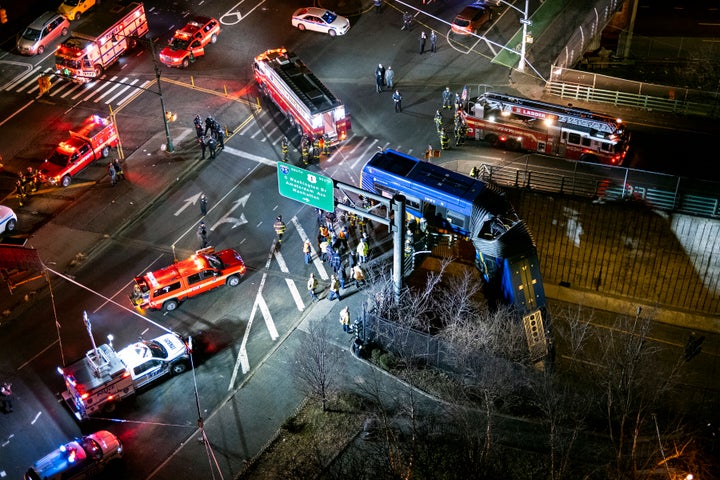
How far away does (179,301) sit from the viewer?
43.7m

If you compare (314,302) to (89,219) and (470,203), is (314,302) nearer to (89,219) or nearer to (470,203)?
(470,203)

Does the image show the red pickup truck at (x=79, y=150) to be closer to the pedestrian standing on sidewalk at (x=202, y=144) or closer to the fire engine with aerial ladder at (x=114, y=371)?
the pedestrian standing on sidewalk at (x=202, y=144)

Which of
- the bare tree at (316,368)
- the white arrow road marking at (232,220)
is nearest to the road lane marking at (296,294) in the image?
the bare tree at (316,368)

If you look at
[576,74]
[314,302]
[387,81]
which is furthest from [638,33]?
[314,302]

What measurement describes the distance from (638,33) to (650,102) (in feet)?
43.6

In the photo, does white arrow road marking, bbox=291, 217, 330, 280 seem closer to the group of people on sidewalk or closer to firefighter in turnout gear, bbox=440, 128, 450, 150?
the group of people on sidewalk

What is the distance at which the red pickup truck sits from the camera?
166 ft

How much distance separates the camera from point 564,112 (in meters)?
48.1

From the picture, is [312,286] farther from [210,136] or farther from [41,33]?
[41,33]

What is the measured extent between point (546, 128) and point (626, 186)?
7590 millimetres

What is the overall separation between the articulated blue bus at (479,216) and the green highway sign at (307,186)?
7.78m

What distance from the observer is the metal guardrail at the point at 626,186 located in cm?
4159

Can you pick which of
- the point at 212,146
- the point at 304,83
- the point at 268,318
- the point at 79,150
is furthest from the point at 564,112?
the point at 79,150

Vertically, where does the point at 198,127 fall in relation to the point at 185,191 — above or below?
above
